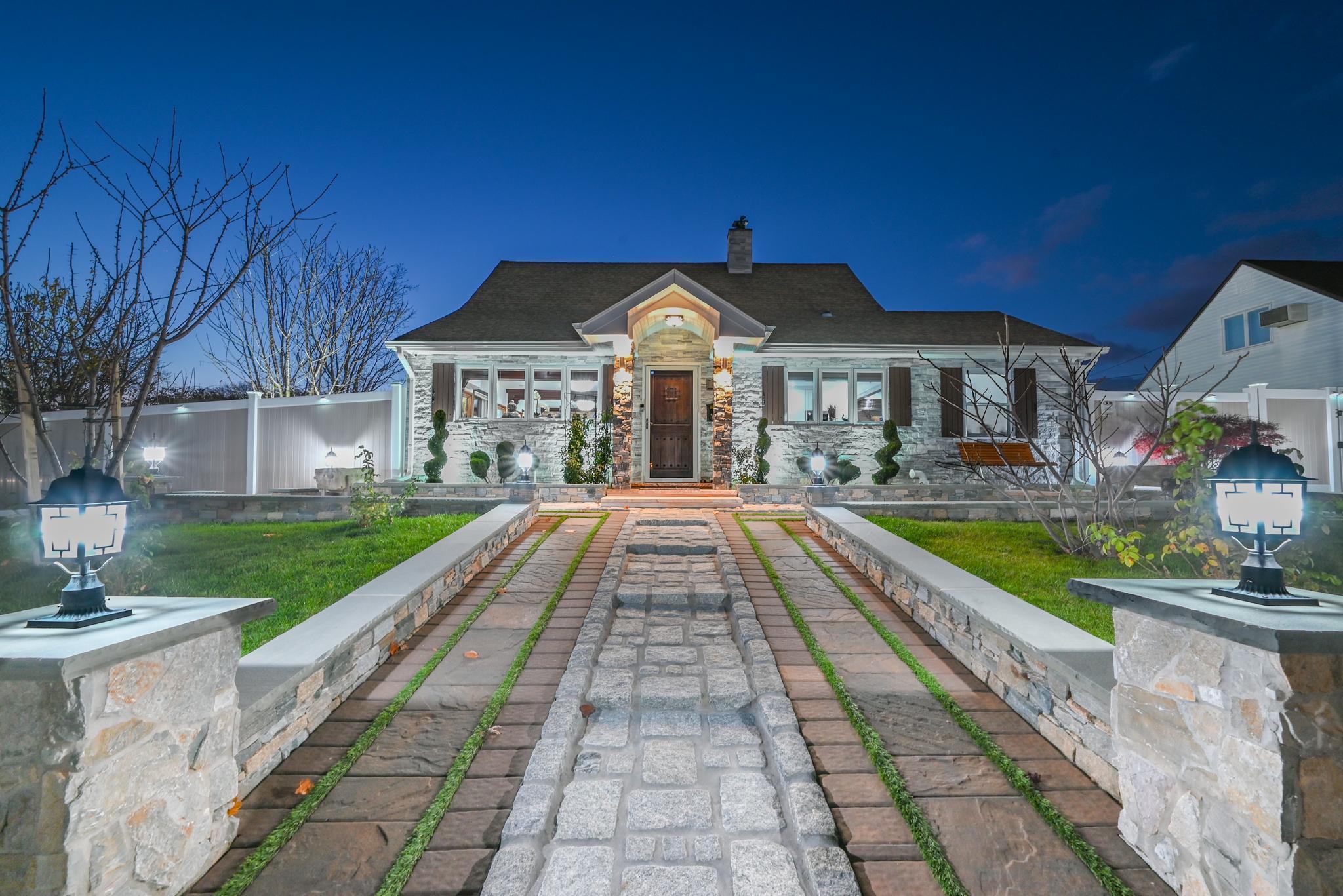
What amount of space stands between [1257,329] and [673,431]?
16688 mm

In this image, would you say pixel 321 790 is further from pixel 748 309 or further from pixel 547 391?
pixel 748 309

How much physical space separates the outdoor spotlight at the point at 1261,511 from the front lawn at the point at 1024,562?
830mm

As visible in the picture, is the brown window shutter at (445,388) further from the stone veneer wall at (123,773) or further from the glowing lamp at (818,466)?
the stone veneer wall at (123,773)

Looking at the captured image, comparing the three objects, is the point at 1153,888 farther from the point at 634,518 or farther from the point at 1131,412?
the point at 1131,412

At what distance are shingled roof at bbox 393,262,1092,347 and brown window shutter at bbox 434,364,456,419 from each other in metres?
0.62

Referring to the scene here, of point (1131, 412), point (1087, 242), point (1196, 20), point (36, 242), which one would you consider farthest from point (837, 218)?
point (36, 242)

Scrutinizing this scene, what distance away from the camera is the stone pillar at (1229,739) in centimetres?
153

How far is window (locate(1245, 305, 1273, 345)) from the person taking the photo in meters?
16.2

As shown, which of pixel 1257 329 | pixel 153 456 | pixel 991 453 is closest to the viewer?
pixel 153 456

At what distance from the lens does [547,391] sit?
12602mm

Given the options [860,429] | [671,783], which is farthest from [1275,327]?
[671,783]

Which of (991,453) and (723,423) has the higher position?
(723,423)

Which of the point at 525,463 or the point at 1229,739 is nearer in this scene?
the point at 1229,739

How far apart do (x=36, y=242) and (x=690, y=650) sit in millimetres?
6454
